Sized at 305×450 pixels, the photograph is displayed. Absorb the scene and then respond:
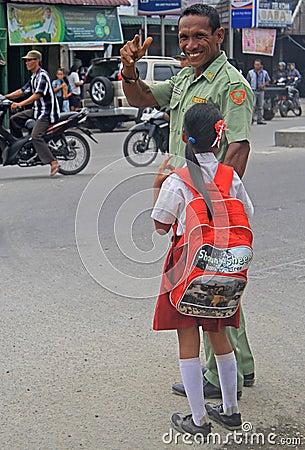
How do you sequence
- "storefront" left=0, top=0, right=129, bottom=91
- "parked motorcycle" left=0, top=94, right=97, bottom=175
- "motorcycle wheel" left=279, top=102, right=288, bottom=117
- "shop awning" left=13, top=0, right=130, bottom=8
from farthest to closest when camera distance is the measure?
1. "motorcycle wheel" left=279, top=102, right=288, bottom=117
2. "shop awning" left=13, top=0, right=130, bottom=8
3. "storefront" left=0, top=0, right=129, bottom=91
4. "parked motorcycle" left=0, top=94, right=97, bottom=175

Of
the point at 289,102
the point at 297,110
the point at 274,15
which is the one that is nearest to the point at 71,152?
the point at 289,102

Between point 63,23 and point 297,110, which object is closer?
point 63,23

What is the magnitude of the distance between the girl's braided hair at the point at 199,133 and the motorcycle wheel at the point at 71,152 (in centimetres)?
843

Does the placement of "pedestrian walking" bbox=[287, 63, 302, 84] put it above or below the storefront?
below

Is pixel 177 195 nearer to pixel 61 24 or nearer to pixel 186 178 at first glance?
pixel 186 178

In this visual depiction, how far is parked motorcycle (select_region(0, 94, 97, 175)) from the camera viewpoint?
37.7 feet

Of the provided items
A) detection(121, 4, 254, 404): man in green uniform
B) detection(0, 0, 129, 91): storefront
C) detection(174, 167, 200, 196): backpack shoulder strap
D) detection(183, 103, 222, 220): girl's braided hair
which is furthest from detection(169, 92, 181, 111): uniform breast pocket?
detection(0, 0, 129, 91): storefront

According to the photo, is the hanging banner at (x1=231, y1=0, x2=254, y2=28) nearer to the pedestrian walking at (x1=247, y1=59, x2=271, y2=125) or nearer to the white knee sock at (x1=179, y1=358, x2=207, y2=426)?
the pedestrian walking at (x1=247, y1=59, x2=271, y2=125)

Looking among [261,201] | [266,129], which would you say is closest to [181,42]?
[261,201]

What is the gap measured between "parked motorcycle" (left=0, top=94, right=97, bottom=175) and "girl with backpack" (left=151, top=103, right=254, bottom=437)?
8.16 m

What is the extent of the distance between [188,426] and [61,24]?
18.0m

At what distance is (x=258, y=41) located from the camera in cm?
3106

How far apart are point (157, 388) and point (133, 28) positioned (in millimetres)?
25219

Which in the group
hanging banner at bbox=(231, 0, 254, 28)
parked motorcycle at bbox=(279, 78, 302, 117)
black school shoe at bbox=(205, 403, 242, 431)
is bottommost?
parked motorcycle at bbox=(279, 78, 302, 117)
